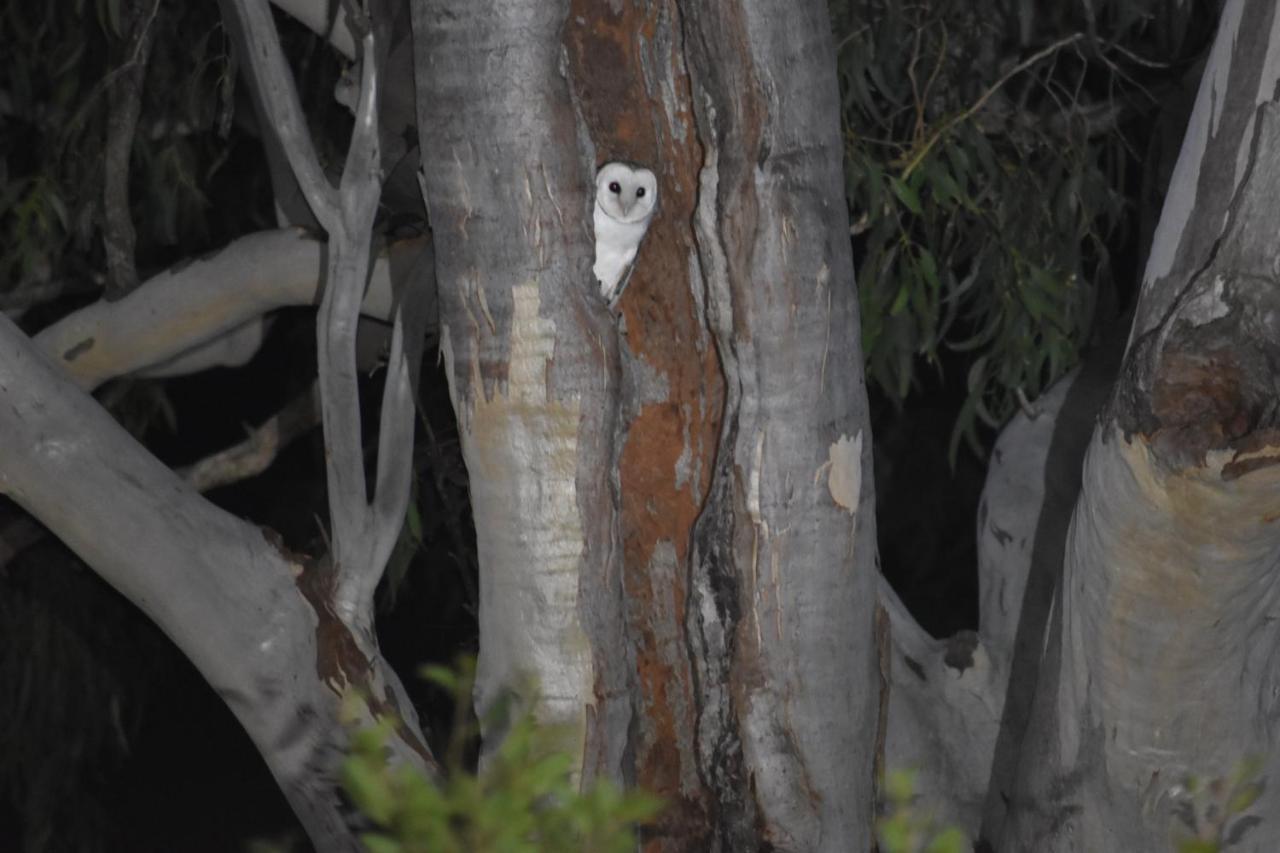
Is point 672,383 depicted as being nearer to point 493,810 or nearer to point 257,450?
point 493,810

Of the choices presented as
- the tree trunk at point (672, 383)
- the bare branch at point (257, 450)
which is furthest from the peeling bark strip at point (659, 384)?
the bare branch at point (257, 450)

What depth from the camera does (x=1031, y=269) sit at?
7.56 feet

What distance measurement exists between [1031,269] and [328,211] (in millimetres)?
1104

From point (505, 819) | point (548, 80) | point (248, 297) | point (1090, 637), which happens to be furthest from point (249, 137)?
point (505, 819)

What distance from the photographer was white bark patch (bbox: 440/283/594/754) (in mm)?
1453

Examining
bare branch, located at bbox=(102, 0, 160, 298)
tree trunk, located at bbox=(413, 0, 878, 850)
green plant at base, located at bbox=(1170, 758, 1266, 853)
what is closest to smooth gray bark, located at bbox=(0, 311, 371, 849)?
tree trunk, located at bbox=(413, 0, 878, 850)

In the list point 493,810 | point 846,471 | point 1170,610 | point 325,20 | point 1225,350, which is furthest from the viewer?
point 325,20

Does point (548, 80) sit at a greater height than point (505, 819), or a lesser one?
greater

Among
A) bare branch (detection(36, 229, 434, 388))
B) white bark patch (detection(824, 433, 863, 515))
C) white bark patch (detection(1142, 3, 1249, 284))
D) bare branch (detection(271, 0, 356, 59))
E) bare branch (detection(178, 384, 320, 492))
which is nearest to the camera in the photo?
white bark patch (detection(1142, 3, 1249, 284))

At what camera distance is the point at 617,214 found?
1.49 metres

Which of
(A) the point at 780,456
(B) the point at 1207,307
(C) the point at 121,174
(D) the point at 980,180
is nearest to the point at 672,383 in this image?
(A) the point at 780,456

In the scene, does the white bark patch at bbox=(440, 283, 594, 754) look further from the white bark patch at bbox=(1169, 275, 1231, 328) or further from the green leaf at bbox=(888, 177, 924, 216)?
the green leaf at bbox=(888, 177, 924, 216)

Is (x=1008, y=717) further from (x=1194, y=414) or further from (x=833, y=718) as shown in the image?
(x=1194, y=414)

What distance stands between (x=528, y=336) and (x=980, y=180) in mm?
1209
